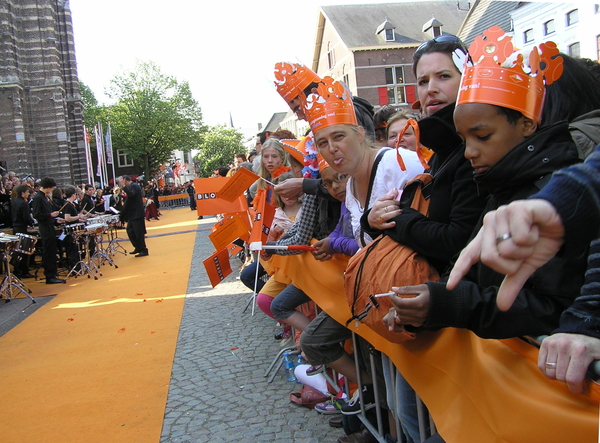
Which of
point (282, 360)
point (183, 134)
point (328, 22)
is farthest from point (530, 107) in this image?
point (183, 134)

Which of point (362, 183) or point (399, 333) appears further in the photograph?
point (362, 183)

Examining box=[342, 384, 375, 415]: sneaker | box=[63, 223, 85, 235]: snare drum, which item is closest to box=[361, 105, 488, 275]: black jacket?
box=[342, 384, 375, 415]: sneaker

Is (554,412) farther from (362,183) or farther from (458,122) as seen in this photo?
(362,183)

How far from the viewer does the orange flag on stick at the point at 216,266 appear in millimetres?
4977

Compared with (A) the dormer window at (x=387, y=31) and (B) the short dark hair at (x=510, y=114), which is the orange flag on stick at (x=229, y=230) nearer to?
(B) the short dark hair at (x=510, y=114)

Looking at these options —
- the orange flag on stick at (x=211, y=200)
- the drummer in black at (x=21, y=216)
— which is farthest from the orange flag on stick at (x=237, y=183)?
the drummer in black at (x=21, y=216)

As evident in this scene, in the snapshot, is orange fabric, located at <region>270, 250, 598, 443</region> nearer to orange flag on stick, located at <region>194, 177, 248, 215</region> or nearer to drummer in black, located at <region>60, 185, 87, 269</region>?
orange flag on stick, located at <region>194, 177, 248, 215</region>

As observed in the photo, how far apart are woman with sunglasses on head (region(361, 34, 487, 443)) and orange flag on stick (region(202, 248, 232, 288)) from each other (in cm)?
272

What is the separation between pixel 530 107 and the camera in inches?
63.9

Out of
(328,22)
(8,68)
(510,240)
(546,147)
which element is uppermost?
(328,22)

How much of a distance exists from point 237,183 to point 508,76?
11.6ft

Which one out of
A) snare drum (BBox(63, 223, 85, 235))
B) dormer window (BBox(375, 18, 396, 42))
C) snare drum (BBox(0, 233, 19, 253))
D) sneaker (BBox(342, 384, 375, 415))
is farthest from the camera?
dormer window (BBox(375, 18, 396, 42))

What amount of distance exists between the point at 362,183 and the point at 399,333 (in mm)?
1178

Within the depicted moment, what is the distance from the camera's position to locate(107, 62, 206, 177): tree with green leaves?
180ft
